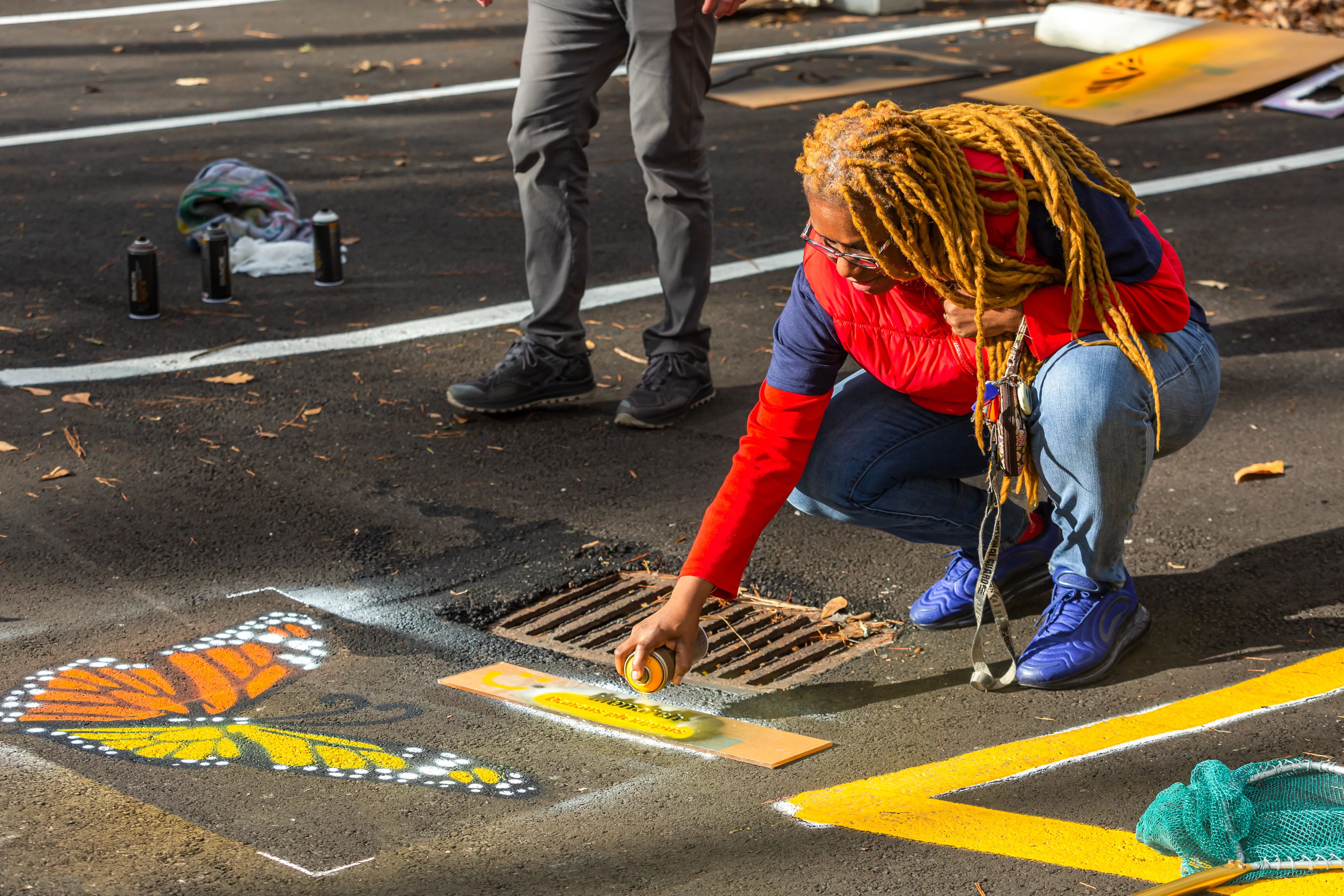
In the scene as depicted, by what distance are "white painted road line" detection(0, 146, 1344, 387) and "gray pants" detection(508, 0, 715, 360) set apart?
359 millimetres

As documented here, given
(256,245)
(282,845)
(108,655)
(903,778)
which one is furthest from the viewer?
(256,245)

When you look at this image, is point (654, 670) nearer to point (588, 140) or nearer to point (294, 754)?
point (294, 754)

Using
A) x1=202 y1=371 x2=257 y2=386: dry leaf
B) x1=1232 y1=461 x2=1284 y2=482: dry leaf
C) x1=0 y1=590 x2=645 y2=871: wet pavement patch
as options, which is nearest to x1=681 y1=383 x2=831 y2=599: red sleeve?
x1=0 y1=590 x2=645 y2=871: wet pavement patch

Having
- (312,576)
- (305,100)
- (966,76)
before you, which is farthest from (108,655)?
(966,76)

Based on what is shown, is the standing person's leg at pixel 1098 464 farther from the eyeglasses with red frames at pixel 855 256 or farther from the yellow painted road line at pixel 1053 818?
the eyeglasses with red frames at pixel 855 256

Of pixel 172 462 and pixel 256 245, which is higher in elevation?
pixel 256 245

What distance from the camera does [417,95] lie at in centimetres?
863

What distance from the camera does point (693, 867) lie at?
2.34 m

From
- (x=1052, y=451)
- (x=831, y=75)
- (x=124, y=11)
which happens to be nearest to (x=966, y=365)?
(x=1052, y=451)

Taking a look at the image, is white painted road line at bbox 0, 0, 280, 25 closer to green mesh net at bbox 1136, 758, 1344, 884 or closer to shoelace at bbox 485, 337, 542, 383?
shoelace at bbox 485, 337, 542, 383

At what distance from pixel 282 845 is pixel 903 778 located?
1124 millimetres

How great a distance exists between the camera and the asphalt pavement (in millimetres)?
2406

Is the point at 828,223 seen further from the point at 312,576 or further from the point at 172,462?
the point at 172,462

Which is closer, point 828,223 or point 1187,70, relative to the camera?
point 828,223
